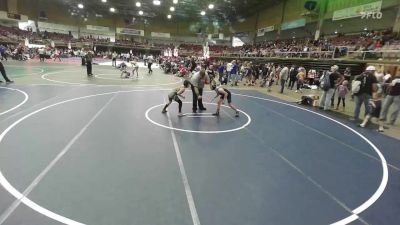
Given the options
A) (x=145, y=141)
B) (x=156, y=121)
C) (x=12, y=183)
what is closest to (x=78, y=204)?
(x=12, y=183)

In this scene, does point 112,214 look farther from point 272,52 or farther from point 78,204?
point 272,52

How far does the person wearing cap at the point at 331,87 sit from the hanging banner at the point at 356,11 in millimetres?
16011

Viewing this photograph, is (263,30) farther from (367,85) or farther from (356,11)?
(367,85)

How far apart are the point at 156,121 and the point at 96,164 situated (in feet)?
11.2

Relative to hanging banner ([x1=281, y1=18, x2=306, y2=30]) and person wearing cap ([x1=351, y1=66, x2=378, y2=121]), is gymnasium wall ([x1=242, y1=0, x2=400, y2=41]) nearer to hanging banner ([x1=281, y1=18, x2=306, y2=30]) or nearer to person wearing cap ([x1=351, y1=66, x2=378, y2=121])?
hanging banner ([x1=281, y1=18, x2=306, y2=30])

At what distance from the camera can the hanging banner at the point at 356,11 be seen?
2380cm

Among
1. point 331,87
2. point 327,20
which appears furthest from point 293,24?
point 331,87

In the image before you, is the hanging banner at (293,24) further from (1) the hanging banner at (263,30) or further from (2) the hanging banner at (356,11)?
(2) the hanging banner at (356,11)

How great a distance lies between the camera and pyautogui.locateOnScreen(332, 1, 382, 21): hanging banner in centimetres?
2380

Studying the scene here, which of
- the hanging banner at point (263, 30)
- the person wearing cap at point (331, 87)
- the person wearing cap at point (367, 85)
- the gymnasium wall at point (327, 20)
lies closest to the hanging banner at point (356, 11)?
the gymnasium wall at point (327, 20)

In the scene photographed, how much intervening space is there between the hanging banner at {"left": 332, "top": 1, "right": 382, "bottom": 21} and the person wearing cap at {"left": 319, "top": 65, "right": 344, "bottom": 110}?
52.5ft

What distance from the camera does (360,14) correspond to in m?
25.3

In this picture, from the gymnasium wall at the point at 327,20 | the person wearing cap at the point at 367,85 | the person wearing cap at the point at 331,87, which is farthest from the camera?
the gymnasium wall at the point at 327,20

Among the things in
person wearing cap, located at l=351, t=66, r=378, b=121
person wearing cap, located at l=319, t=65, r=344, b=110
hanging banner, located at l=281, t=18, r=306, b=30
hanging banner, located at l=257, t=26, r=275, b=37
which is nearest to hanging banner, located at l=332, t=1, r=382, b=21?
hanging banner, located at l=281, t=18, r=306, b=30
